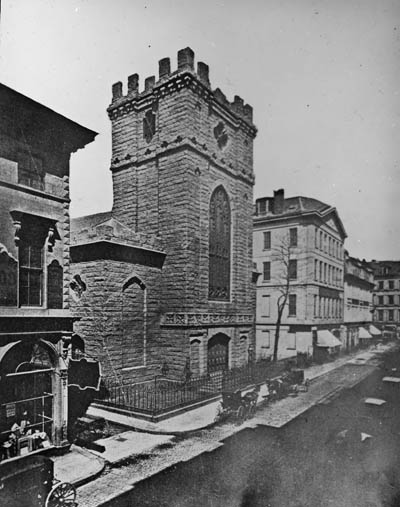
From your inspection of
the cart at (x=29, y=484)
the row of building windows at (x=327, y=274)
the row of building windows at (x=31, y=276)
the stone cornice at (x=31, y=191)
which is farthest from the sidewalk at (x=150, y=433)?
the stone cornice at (x=31, y=191)

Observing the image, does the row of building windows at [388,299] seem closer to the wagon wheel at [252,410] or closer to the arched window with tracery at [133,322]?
the wagon wheel at [252,410]

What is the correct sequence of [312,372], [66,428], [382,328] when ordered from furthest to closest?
1. [382,328]
2. [312,372]
3. [66,428]

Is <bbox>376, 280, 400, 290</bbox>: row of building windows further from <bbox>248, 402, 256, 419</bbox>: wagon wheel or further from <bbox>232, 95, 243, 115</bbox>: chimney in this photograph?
<bbox>248, 402, 256, 419</bbox>: wagon wheel

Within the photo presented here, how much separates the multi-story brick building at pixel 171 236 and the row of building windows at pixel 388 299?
3192 cm

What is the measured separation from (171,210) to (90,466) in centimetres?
1230

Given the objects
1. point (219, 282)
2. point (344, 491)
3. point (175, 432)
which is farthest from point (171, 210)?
point (344, 491)

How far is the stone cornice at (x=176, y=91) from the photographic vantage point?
1814 cm

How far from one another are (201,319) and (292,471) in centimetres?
958

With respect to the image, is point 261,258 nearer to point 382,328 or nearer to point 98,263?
point 98,263

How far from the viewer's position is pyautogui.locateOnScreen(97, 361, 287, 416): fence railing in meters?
15.0

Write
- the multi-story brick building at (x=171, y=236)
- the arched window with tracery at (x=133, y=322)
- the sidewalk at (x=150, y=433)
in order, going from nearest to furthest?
1. the sidewalk at (x=150, y=433)
2. the multi-story brick building at (x=171, y=236)
3. the arched window with tracery at (x=133, y=322)

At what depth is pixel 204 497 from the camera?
935cm

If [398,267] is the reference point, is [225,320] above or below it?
below

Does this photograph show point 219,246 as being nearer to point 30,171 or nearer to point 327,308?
point 327,308
